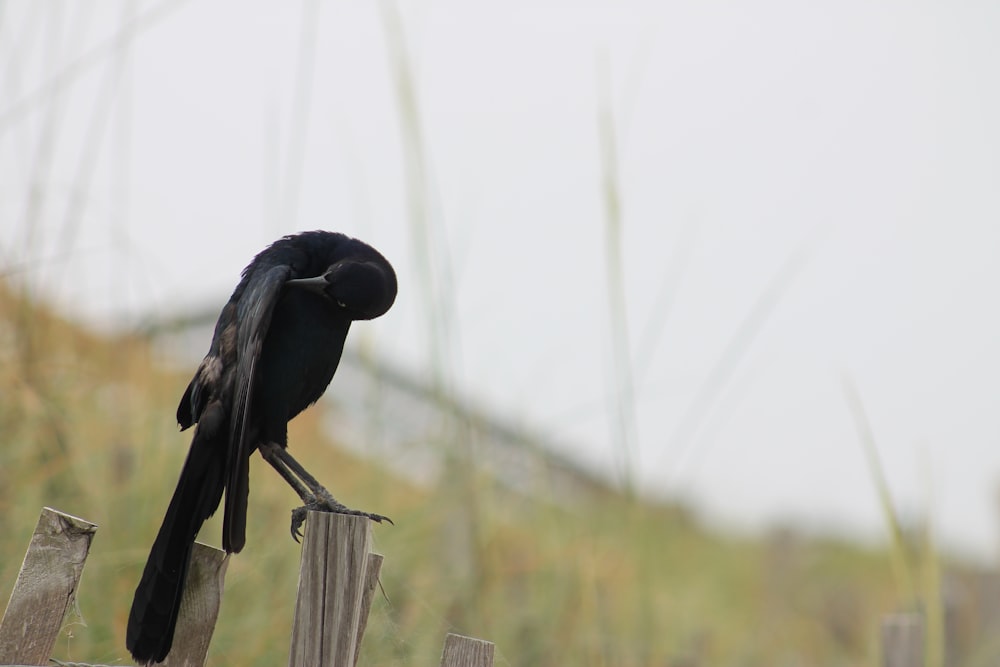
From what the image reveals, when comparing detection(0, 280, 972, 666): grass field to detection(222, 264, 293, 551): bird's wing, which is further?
detection(0, 280, 972, 666): grass field

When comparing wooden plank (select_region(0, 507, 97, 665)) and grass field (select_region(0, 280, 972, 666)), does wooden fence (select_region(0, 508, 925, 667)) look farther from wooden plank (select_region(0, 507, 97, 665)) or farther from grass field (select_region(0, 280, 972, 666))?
grass field (select_region(0, 280, 972, 666))

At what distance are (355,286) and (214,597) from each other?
538 mm

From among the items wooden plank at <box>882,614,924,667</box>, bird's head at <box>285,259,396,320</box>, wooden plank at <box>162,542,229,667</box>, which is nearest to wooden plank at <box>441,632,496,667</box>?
wooden plank at <box>162,542,229,667</box>

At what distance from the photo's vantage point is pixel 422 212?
102 inches

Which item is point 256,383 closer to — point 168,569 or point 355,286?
point 355,286

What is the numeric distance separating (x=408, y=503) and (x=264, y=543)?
0.94 metres

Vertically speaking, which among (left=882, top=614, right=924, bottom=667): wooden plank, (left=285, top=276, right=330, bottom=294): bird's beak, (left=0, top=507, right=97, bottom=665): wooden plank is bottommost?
(left=0, top=507, right=97, bottom=665): wooden plank

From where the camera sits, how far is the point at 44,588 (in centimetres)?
148

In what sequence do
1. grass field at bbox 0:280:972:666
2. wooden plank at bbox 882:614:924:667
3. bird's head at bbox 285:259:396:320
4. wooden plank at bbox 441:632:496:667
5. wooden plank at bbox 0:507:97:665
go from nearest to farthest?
wooden plank at bbox 0:507:97:665
wooden plank at bbox 441:632:496:667
bird's head at bbox 285:259:396:320
wooden plank at bbox 882:614:924:667
grass field at bbox 0:280:972:666

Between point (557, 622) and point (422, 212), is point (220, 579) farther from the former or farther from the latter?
point (557, 622)

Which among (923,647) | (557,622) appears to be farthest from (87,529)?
(557,622)

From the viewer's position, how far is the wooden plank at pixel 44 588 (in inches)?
57.8

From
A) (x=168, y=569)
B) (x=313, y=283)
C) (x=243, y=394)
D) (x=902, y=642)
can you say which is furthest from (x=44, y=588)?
(x=902, y=642)

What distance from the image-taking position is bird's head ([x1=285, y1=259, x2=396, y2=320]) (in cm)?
172
